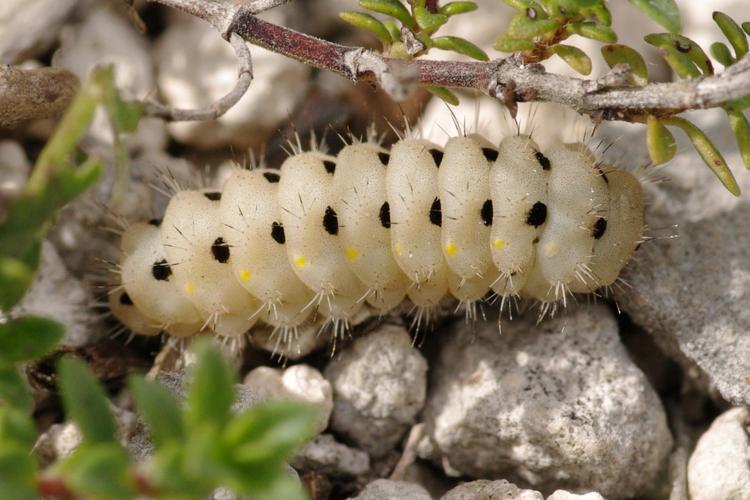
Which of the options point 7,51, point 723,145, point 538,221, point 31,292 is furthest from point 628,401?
point 7,51

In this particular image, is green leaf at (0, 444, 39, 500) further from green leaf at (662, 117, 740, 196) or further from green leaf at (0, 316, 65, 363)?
green leaf at (662, 117, 740, 196)

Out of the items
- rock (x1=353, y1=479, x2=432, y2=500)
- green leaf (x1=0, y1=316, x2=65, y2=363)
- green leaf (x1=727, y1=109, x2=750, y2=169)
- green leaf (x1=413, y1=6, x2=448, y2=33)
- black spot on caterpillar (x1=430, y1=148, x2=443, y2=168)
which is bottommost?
rock (x1=353, y1=479, x2=432, y2=500)

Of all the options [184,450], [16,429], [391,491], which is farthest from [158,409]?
[391,491]

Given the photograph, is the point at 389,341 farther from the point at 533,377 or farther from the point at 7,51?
the point at 7,51

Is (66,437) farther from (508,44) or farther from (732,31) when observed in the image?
(732,31)

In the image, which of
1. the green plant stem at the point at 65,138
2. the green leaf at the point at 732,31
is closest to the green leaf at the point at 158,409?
the green plant stem at the point at 65,138

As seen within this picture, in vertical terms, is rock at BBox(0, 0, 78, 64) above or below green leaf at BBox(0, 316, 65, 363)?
below

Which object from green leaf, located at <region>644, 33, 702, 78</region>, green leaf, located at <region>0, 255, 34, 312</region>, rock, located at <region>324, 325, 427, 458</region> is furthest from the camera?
rock, located at <region>324, 325, 427, 458</region>

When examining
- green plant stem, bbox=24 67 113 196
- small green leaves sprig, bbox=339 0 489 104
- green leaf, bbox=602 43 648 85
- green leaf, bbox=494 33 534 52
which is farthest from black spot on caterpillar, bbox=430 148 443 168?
green plant stem, bbox=24 67 113 196
